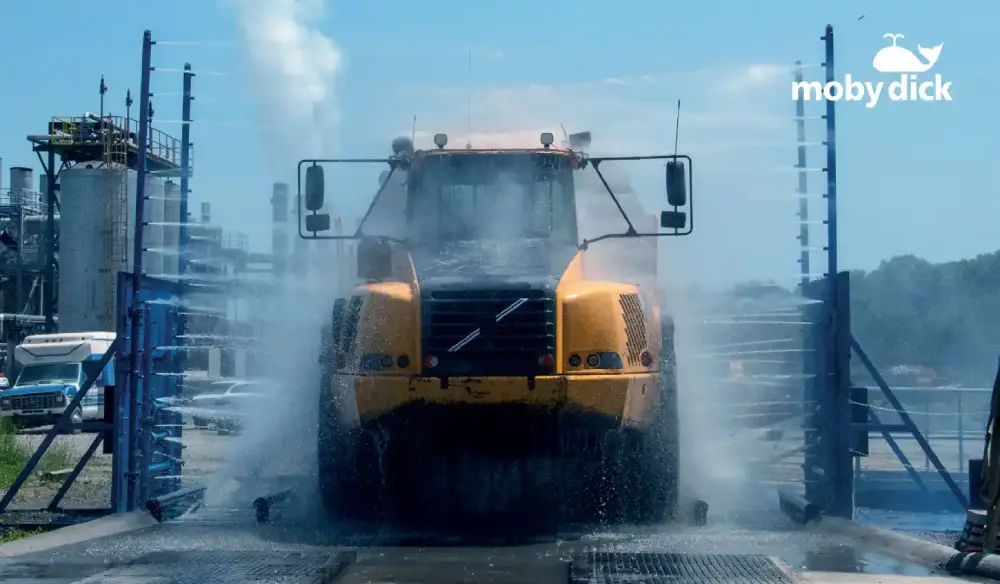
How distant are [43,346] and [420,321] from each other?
27.8m

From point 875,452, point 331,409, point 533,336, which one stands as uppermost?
point 533,336

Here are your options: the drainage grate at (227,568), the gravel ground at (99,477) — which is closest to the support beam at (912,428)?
the drainage grate at (227,568)

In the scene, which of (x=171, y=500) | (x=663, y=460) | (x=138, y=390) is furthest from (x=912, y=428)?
(x=138, y=390)

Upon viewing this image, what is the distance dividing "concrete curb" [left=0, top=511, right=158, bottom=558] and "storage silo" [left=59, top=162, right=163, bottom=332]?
3286 centimetres

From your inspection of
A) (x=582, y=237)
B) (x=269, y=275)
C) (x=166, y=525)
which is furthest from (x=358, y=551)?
(x=269, y=275)

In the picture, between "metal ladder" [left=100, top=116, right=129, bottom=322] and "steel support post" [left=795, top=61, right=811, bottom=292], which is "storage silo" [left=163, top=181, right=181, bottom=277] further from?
"metal ladder" [left=100, top=116, right=129, bottom=322]

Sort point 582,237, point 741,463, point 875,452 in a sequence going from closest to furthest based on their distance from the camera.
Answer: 1. point 582,237
2. point 741,463
3. point 875,452

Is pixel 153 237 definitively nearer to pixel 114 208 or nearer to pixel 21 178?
pixel 114 208

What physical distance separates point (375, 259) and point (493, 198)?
3.98ft

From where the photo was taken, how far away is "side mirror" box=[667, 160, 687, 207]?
33.7 ft

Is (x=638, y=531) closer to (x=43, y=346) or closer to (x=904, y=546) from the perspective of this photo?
(x=904, y=546)

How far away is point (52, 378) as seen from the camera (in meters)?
33.9

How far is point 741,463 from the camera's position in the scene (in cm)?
1292

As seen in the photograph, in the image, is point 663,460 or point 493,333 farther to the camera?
point 663,460
